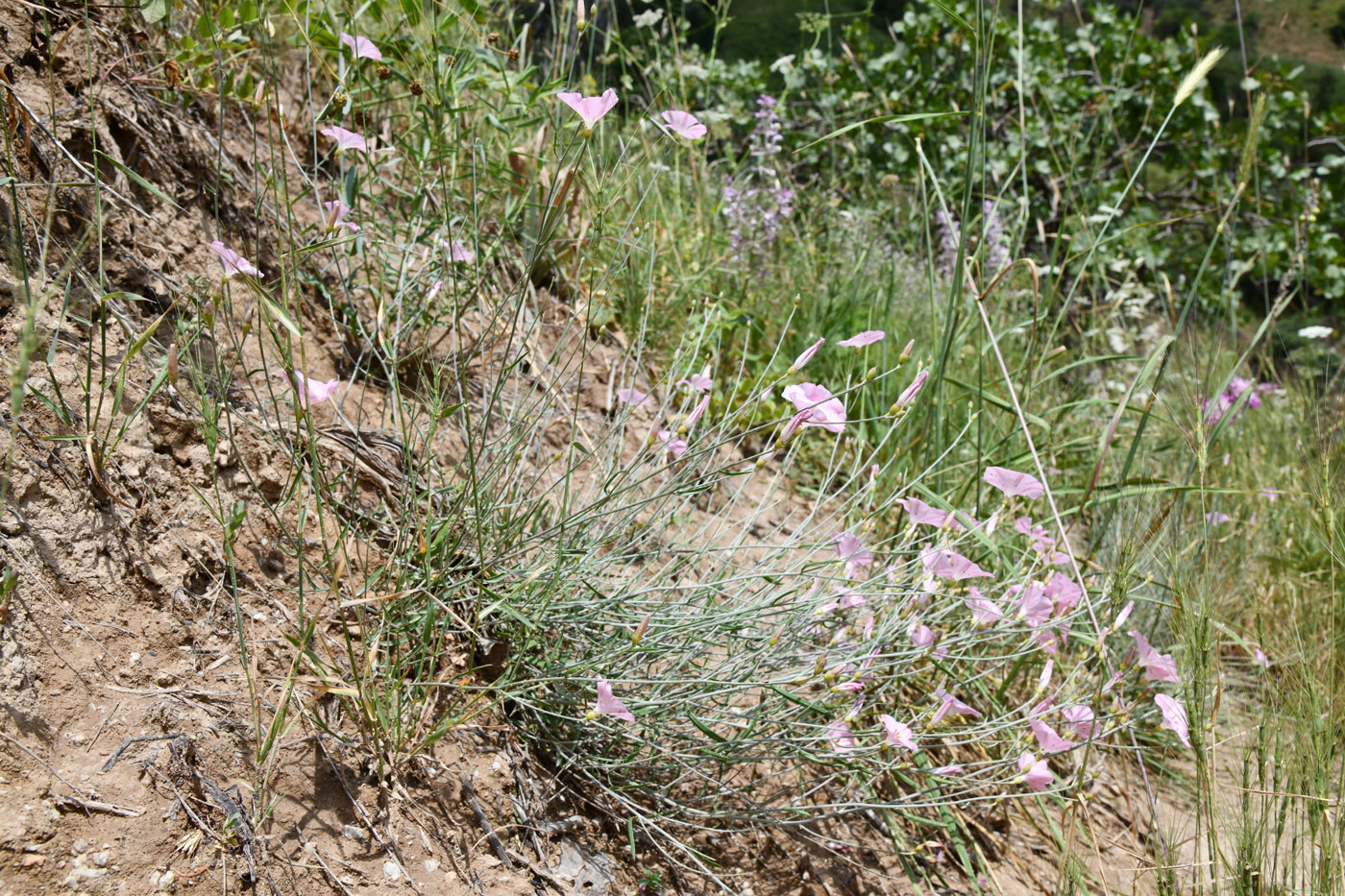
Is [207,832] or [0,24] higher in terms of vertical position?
[0,24]

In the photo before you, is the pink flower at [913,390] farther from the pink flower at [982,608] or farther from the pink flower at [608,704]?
the pink flower at [608,704]

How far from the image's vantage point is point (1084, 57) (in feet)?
16.6

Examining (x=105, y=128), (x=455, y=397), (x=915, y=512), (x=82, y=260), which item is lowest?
(x=455, y=397)

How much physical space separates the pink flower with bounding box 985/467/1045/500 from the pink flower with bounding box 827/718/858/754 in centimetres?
48

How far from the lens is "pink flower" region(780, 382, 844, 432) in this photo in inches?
50.3

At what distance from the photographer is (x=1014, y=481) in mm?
1504

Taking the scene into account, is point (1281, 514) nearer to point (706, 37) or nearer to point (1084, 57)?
point (1084, 57)

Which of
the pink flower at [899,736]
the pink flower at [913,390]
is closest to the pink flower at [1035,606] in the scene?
the pink flower at [899,736]

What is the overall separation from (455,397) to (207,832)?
1.09m

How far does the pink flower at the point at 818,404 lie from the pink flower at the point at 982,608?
357mm

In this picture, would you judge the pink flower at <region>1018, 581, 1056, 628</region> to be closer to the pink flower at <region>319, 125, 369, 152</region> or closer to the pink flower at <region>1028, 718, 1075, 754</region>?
the pink flower at <region>1028, 718, 1075, 754</region>

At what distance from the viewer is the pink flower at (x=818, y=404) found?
128 cm

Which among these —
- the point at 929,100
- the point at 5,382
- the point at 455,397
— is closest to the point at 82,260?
the point at 5,382

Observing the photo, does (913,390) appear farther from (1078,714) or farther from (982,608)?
(1078,714)
